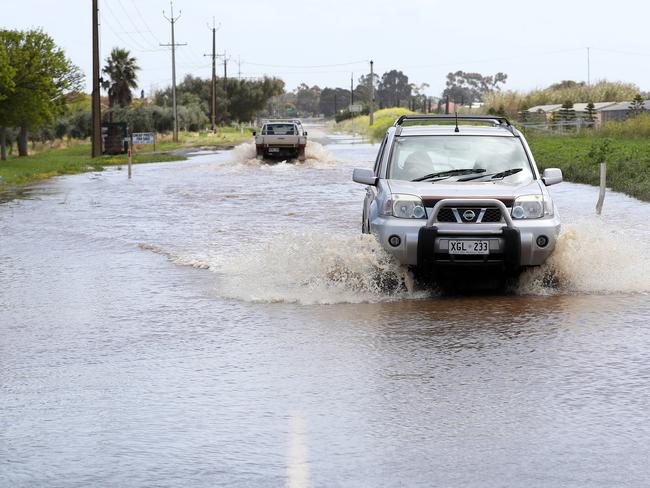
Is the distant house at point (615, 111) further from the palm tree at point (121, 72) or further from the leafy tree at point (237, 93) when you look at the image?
the leafy tree at point (237, 93)

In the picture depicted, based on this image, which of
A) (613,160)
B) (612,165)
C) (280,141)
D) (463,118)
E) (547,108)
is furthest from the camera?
(547,108)

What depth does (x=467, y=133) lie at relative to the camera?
43.0 ft

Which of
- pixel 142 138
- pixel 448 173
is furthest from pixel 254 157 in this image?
pixel 448 173

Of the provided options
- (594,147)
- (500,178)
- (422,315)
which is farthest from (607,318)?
(594,147)

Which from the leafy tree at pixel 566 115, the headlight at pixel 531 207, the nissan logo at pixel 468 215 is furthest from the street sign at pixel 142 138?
the nissan logo at pixel 468 215

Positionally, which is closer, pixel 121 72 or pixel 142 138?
pixel 142 138

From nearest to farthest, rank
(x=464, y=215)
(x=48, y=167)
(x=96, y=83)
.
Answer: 1. (x=464, y=215)
2. (x=48, y=167)
3. (x=96, y=83)

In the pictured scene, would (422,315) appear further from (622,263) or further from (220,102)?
(220,102)

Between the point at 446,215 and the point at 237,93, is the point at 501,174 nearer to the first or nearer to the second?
the point at 446,215

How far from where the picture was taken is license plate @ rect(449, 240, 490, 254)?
11.5m

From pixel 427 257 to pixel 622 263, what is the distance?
8.98 feet

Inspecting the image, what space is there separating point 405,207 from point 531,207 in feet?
4.19

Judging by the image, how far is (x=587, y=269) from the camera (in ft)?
41.4

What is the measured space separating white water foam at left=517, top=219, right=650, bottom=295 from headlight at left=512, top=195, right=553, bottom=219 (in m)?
0.60
